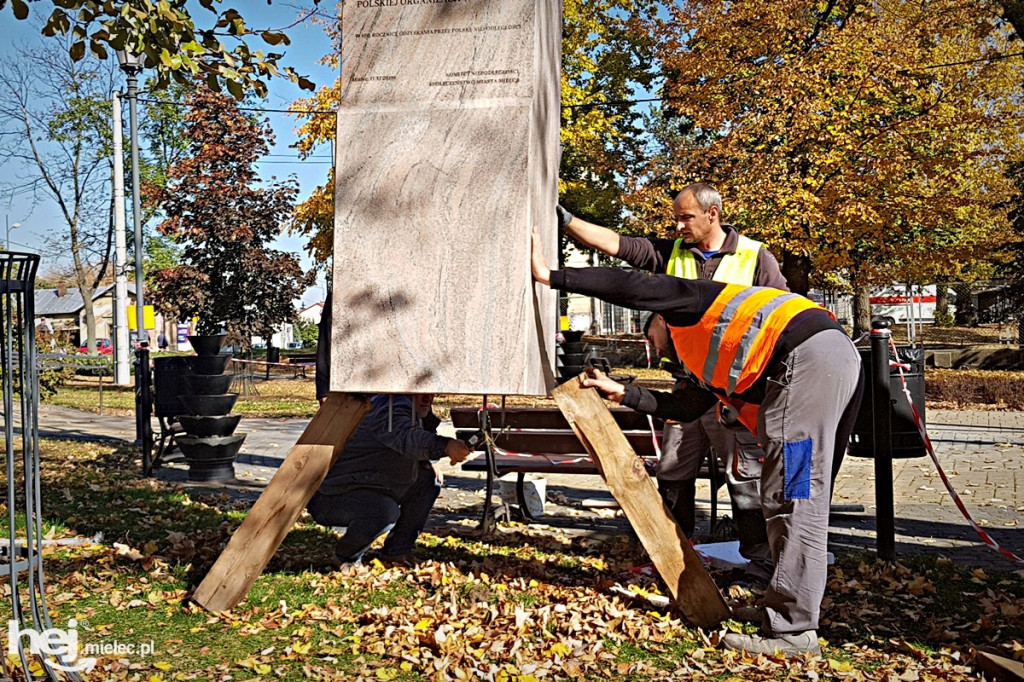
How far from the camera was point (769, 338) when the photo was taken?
3.82 metres

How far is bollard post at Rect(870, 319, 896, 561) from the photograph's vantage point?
549 centimetres

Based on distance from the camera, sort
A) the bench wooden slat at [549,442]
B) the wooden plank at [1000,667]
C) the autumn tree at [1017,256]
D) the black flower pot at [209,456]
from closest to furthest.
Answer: the wooden plank at [1000,667] < the bench wooden slat at [549,442] < the black flower pot at [209,456] < the autumn tree at [1017,256]

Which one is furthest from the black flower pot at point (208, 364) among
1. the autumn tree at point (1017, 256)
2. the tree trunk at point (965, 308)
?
the tree trunk at point (965, 308)

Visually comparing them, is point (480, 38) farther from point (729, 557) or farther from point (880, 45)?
point (880, 45)

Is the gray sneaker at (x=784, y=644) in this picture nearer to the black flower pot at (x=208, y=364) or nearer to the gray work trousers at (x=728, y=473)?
the gray work trousers at (x=728, y=473)

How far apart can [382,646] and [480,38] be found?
8.63 feet

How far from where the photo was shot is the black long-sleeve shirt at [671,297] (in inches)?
146

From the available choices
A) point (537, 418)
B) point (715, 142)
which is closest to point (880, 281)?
point (715, 142)

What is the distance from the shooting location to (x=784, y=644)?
387 centimetres

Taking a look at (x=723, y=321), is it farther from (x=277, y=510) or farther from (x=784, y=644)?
(x=277, y=510)

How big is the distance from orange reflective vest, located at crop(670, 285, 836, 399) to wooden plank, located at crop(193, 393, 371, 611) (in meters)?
1.59

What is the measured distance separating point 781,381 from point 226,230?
2295 centimetres

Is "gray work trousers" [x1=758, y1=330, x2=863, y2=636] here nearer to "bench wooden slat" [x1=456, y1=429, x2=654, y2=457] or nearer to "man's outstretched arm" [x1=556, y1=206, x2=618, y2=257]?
"man's outstretched arm" [x1=556, y1=206, x2=618, y2=257]

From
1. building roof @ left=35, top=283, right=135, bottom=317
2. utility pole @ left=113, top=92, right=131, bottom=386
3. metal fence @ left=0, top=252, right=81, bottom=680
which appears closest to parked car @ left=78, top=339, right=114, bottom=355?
utility pole @ left=113, top=92, right=131, bottom=386
